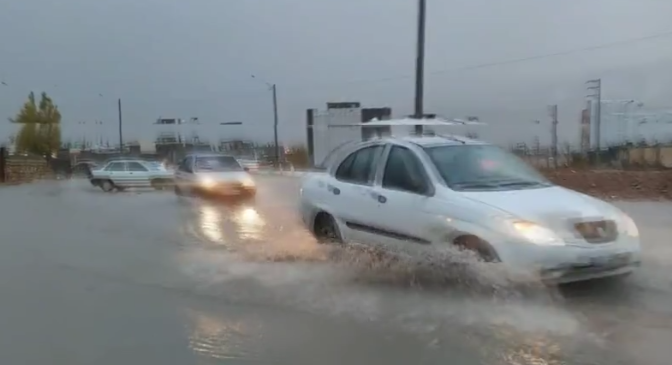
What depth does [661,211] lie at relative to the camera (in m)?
13.4

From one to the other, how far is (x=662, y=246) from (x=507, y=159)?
2.79 m

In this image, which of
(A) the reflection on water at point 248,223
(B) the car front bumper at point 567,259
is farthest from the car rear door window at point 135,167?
(B) the car front bumper at point 567,259

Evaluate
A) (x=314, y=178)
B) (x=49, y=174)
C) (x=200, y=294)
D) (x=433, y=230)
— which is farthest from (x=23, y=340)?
(x=49, y=174)

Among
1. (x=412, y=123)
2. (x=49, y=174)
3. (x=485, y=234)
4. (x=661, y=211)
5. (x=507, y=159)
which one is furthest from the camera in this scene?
(x=49, y=174)

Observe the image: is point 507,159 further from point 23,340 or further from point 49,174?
point 49,174

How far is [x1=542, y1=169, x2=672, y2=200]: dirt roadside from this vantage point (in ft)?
53.4

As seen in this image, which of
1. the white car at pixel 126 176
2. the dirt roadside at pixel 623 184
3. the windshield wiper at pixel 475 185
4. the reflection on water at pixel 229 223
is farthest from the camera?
the white car at pixel 126 176

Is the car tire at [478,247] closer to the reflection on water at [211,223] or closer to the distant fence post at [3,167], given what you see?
the reflection on water at [211,223]

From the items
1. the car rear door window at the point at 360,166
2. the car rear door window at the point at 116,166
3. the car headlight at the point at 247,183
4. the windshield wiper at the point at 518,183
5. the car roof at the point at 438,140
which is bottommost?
the car headlight at the point at 247,183

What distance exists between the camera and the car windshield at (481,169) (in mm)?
7246

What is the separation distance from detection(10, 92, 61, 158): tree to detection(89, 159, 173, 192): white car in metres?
32.3

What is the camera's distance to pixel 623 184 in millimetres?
17438

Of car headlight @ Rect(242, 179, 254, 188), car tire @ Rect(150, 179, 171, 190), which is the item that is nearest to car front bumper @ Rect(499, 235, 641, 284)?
car headlight @ Rect(242, 179, 254, 188)

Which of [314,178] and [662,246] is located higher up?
[314,178]
